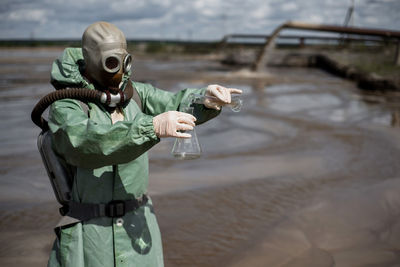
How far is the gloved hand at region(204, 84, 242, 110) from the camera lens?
77.1 inches

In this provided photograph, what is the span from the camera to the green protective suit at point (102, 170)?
1506 mm

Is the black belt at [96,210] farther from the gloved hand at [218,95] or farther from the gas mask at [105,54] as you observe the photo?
the gloved hand at [218,95]

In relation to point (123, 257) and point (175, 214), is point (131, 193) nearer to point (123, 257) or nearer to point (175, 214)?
point (123, 257)

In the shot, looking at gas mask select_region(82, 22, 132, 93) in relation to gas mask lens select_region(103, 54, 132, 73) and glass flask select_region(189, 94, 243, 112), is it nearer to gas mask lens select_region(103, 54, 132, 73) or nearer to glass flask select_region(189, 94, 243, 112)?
gas mask lens select_region(103, 54, 132, 73)

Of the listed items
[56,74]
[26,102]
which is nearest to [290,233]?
[56,74]

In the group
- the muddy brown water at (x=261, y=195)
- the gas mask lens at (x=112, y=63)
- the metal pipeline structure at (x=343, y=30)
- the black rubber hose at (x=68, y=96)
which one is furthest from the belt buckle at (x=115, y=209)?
the metal pipeline structure at (x=343, y=30)

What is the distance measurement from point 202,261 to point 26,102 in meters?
9.07

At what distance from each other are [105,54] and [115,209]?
0.70m

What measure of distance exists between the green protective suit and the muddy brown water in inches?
73.8

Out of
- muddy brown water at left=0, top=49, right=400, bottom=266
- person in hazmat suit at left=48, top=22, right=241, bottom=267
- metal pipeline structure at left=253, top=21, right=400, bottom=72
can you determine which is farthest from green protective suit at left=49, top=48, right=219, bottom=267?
metal pipeline structure at left=253, top=21, right=400, bottom=72

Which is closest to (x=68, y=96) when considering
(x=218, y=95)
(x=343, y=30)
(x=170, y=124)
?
(x=170, y=124)

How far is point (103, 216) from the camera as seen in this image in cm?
183

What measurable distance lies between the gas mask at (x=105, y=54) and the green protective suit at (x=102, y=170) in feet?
0.22

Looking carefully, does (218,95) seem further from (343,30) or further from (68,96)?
(343,30)
